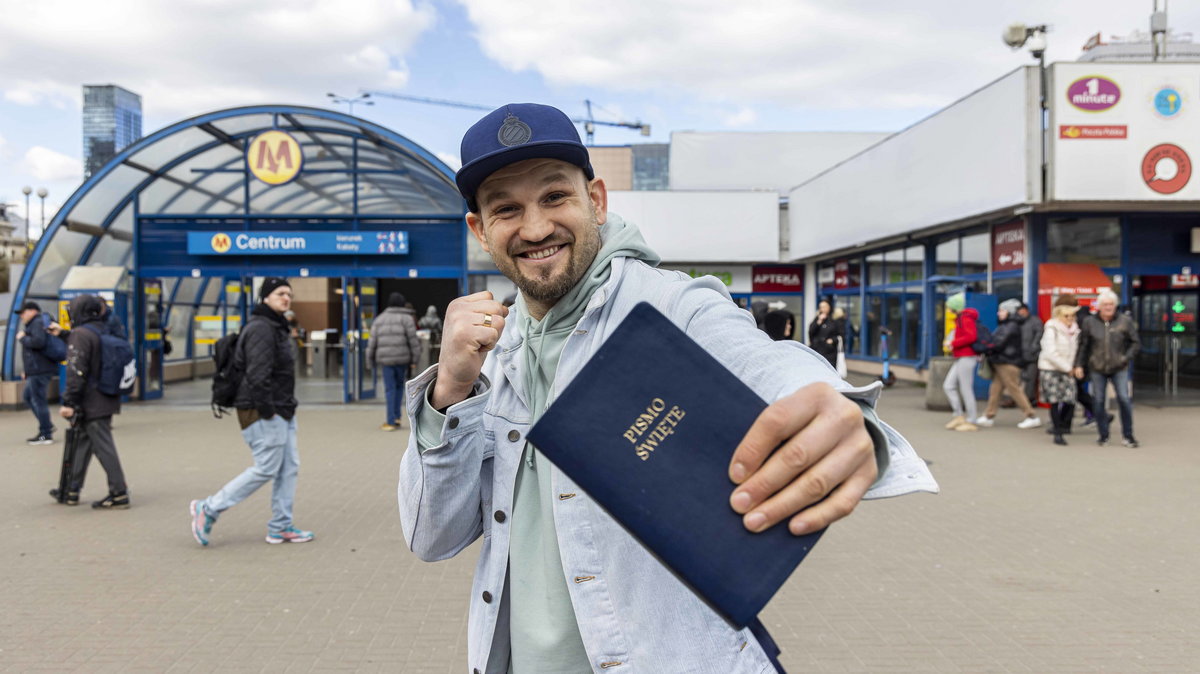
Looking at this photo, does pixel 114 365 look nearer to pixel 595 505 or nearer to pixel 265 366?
pixel 265 366

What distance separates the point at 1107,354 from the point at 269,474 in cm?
892

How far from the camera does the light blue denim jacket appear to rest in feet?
4.31

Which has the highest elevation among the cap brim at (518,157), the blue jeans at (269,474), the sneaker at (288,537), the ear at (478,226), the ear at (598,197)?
the cap brim at (518,157)

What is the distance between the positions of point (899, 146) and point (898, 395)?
4.56m

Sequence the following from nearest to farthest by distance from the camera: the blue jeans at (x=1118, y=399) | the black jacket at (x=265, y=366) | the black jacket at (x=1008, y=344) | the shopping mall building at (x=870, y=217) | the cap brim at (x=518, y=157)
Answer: the cap brim at (x=518, y=157)
the black jacket at (x=265, y=366)
the blue jeans at (x=1118, y=399)
the black jacket at (x=1008, y=344)
the shopping mall building at (x=870, y=217)

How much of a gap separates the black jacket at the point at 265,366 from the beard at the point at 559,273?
494cm

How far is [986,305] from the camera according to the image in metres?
13.5

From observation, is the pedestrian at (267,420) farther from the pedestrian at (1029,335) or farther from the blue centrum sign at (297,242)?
the pedestrian at (1029,335)

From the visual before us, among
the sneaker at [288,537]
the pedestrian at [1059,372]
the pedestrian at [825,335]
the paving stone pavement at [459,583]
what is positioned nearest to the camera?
the paving stone pavement at [459,583]

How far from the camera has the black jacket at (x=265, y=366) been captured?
6.01 m

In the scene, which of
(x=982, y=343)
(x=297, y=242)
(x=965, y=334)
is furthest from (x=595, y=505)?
(x=297, y=242)

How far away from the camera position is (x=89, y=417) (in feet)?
23.7

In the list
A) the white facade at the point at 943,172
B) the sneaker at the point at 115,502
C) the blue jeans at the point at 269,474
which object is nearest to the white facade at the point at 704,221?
the white facade at the point at 943,172

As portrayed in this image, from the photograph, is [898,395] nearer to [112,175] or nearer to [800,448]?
[112,175]
